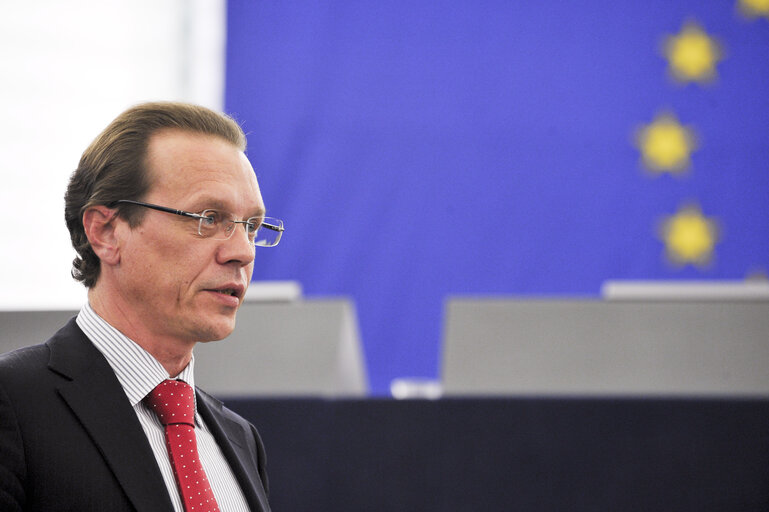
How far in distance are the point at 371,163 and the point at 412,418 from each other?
1.97m

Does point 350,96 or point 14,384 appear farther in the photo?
point 350,96

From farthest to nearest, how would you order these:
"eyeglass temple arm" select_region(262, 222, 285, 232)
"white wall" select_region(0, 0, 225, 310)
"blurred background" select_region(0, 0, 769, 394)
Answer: "blurred background" select_region(0, 0, 769, 394) → "white wall" select_region(0, 0, 225, 310) → "eyeglass temple arm" select_region(262, 222, 285, 232)

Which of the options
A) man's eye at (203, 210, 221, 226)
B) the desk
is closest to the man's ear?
man's eye at (203, 210, 221, 226)

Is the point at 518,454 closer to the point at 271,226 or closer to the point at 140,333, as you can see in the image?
the point at 271,226

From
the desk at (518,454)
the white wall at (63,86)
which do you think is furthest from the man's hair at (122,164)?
the white wall at (63,86)

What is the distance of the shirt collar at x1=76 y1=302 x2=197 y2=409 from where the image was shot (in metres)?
1.19

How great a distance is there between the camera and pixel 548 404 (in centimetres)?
205

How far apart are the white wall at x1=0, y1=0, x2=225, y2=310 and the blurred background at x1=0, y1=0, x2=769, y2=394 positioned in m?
0.01

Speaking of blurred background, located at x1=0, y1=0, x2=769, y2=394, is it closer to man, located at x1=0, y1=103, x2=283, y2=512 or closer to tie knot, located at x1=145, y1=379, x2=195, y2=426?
man, located at x1=0, y1=103, x2=283, y2=512

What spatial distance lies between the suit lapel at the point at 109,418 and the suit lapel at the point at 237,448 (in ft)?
0.69

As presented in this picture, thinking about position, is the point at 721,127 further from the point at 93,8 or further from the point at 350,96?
the point at 93,8

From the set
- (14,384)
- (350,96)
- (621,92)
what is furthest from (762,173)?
(14,384)

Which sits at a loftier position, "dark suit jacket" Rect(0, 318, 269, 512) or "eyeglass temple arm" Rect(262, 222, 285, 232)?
"eyeglass temple arm" Rect(262, 222, 285, 232)

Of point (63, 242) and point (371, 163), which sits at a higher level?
point (371, 163)
